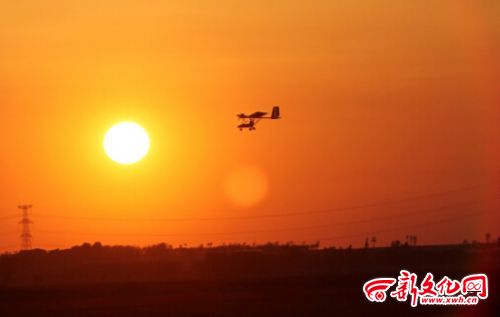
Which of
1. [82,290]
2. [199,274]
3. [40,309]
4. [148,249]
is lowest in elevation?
[40,309]

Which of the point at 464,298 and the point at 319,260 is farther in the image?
the point at 319,260

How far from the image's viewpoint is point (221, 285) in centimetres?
8856

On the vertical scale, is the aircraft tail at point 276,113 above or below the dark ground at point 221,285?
above

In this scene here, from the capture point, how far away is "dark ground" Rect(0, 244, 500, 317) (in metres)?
60.0

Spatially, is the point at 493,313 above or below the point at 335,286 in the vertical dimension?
below

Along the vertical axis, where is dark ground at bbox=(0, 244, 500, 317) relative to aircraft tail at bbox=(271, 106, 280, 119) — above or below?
below

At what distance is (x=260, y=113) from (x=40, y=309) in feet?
112

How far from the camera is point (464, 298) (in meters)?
56.1

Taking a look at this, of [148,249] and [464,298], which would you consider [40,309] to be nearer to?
[464,298]

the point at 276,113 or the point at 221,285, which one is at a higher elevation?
the point at 276,113

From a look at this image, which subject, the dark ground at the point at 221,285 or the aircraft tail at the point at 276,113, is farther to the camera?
the aircraft tail at the point at 276,113

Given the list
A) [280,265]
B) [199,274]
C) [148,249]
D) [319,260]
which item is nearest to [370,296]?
[199,274]

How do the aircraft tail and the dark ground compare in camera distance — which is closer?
the dark ground

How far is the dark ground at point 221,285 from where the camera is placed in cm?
5997
